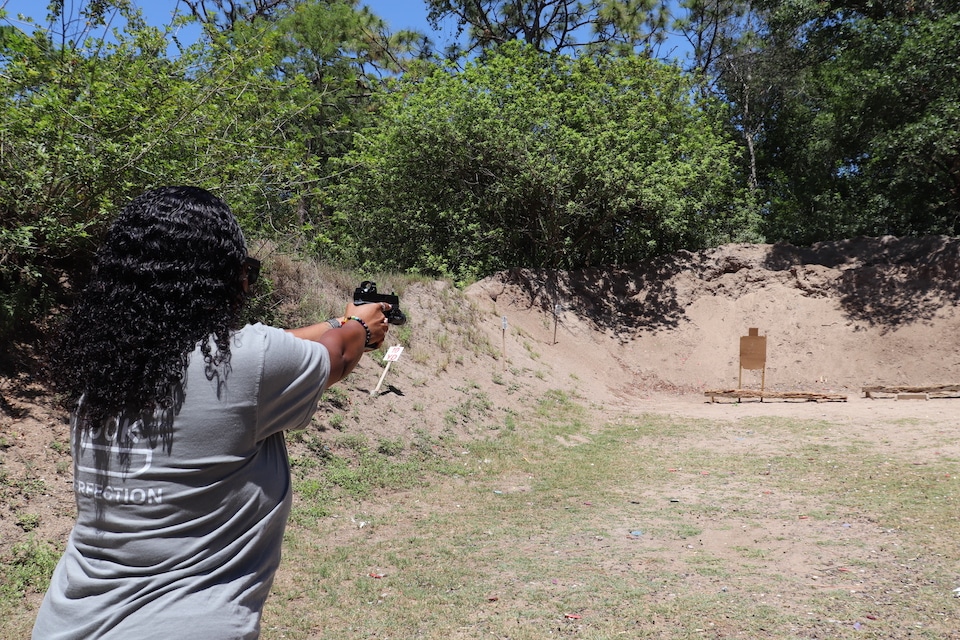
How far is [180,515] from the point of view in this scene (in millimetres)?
1649

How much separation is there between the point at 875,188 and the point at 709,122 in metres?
5.95

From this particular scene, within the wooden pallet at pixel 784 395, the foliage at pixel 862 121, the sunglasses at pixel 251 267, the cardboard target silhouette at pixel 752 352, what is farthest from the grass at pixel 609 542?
the foliage at pixel 862 121

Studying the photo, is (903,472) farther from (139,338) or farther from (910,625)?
(139,338)

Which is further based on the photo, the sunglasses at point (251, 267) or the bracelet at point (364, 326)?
the bracelet at point (364, 326)

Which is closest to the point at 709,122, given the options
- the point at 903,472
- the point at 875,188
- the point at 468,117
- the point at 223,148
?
the point at 875,188

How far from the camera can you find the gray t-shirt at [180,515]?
162 centimetres

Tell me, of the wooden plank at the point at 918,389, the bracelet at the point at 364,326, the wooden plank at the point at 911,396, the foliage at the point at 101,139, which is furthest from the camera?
the wooden plank at the point at 911,396

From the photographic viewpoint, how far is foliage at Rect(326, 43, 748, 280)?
743 inches

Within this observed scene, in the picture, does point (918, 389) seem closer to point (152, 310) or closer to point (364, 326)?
point (364, 326)

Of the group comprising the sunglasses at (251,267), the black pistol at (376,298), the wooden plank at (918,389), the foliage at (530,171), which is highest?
the foliage at (530,171)

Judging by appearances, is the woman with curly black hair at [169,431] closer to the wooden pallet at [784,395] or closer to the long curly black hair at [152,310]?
the long curly black hair at [152,310]

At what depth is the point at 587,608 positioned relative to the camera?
193 inches

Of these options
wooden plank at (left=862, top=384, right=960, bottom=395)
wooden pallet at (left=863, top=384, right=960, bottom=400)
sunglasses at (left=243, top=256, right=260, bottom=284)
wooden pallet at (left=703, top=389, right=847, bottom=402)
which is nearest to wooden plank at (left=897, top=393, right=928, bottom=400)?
wooden pallet at (left=863, top=384, right=960, bottom=400)

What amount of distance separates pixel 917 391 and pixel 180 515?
17317mm
